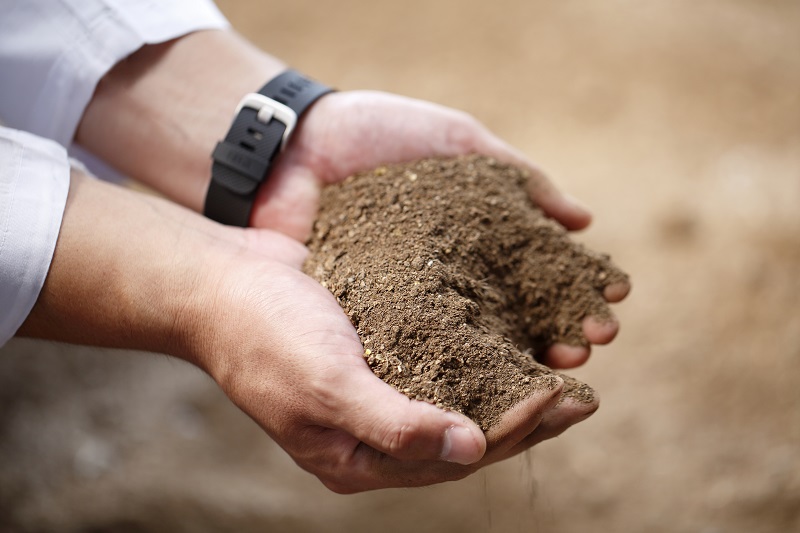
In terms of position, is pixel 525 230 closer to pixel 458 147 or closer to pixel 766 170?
pixel 458 147

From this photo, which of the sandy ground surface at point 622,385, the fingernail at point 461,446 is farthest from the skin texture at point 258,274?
the sandy ground surface at point 622,385

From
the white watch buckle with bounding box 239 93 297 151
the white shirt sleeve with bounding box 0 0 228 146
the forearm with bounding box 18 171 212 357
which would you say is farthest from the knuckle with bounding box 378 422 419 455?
the white shirt sleeve with bounding box 0 0 228 146

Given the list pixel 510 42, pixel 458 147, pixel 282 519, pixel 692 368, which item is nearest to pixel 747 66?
pixel 510 42

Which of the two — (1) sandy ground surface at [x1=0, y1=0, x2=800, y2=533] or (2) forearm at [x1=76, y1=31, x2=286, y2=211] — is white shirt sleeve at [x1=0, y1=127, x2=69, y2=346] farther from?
(1) sandy ground surface at [x1=0, y1=0, x2=800, y2=533]

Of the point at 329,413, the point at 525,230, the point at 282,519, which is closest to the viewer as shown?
the point at 329,413

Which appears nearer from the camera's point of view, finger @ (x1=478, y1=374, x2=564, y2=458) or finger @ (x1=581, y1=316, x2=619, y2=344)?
finger @ (x1=478, y1=374, x2=564, y2=458)

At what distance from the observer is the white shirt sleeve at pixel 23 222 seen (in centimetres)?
119

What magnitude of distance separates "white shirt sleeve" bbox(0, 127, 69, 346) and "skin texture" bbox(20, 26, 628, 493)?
3 centimetres

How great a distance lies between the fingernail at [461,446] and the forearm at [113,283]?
0.52m

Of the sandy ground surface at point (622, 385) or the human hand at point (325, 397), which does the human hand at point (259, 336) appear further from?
the sandy ground surface at point (622, 385)

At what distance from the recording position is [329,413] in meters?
1.10

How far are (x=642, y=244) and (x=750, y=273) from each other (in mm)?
387

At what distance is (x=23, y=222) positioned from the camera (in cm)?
120

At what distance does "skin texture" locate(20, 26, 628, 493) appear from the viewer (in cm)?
110
